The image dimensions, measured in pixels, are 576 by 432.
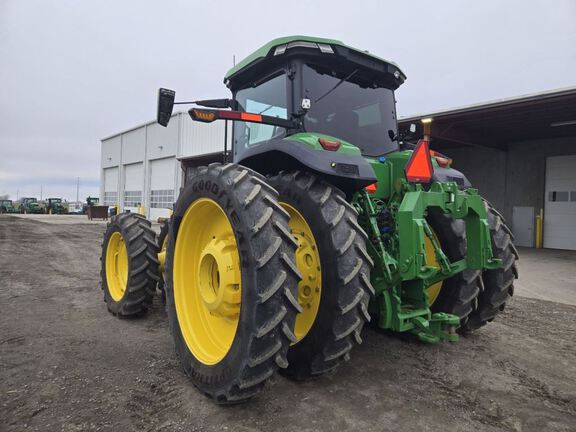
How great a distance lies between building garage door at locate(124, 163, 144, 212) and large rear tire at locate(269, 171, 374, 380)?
32209 mm

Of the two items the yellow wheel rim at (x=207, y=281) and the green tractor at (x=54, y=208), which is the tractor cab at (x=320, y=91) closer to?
the yellow wheel rim at (x=207, y=281)

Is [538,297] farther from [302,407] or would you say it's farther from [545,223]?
[545,223]

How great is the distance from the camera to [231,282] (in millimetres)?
2469

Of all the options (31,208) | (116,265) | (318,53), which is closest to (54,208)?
(31,208)

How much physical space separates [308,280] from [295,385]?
73cm

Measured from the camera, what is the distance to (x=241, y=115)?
301 centimetres

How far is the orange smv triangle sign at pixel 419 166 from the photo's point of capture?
292 cm

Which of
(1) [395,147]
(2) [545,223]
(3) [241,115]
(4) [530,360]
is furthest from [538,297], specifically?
(2) [545,223]

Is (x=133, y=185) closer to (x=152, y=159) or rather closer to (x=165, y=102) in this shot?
(x=152, y=159)

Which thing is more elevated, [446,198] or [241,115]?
[241,115]

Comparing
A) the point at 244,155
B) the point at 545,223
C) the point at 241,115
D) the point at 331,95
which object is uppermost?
the point at 331,95

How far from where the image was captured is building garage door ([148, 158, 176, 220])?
94.6ft

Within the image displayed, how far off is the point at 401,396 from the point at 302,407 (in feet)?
2.29

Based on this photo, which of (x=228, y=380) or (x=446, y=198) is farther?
(x=446, y=198)
